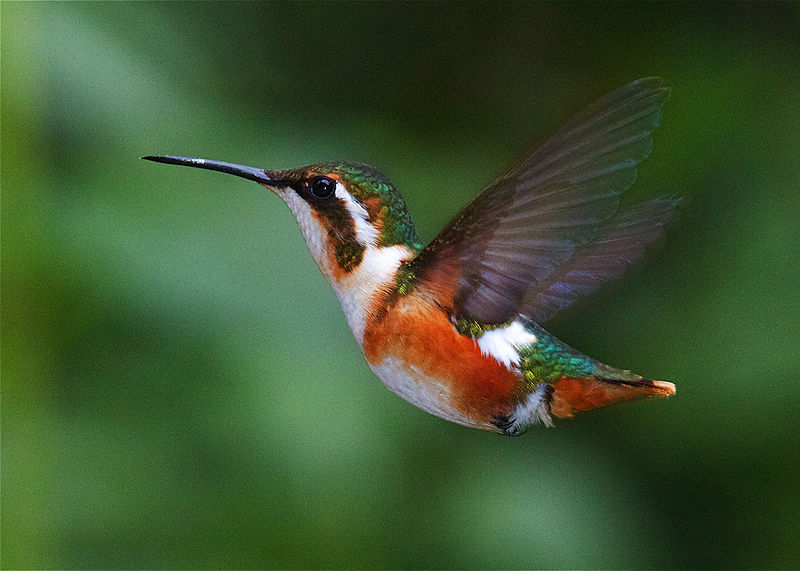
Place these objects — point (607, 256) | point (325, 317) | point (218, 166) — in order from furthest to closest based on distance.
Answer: point (325, 317) → point (607, 256) → point (218, 166)

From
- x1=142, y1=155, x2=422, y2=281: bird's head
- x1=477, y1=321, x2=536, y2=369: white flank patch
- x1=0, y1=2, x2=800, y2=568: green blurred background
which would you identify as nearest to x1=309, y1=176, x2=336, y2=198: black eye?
x1=142, y1=155, x2=422, y2=281: bird's head

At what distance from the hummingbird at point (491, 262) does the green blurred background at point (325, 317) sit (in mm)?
399

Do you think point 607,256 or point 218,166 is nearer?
point 218,166

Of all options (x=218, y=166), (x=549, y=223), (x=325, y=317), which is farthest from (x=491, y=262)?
(x=325, y=317)

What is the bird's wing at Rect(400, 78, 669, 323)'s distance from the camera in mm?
415

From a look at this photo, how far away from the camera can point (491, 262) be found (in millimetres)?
505

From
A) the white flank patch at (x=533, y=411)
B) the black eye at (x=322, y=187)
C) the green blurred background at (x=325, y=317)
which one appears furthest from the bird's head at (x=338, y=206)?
the green blurred background at (x=325, y=317)

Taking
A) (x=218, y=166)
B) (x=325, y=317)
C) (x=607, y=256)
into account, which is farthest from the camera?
(x=325, y=317)

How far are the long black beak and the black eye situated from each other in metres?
0.02

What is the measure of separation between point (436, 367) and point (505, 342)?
49mm

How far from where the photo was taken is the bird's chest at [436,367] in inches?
19.6

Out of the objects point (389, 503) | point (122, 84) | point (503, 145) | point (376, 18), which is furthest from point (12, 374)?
point (376, 18)

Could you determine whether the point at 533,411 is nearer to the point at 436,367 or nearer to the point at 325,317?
the point at 436,367

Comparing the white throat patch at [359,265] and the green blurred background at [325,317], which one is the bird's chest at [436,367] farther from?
the green blurred background at [325,317]
